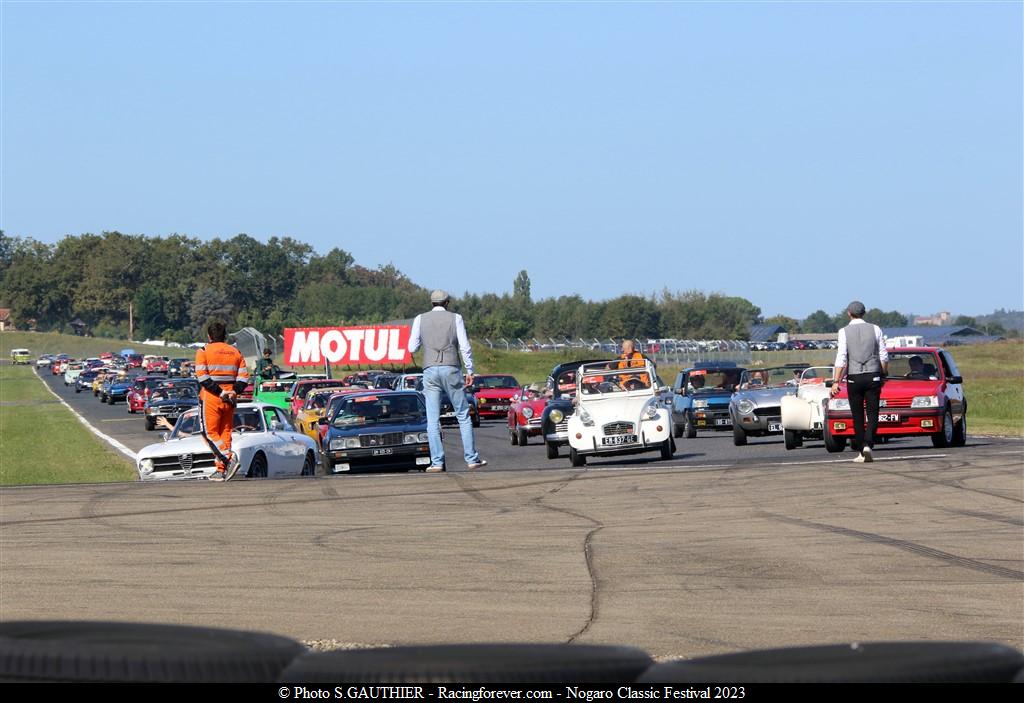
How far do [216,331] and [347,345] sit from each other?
71.3 meters

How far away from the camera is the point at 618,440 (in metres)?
19.6

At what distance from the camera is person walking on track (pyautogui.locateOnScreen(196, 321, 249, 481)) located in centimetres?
1566

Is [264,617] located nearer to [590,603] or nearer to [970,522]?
[590,603]

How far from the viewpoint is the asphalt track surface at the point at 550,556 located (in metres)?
6.71

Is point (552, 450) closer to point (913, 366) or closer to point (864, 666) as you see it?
point (913, 366)

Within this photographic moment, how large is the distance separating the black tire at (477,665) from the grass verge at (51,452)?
17.3 metres

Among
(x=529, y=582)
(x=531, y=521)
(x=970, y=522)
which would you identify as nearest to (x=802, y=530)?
(x=970, y=522)

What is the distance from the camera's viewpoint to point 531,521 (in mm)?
10523

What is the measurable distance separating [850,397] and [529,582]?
31.1 feet

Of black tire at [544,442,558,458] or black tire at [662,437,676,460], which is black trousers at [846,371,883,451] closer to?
black tire at [662,437,676,460]

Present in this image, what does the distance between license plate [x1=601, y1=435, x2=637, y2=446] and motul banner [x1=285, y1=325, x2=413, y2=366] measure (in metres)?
66.2

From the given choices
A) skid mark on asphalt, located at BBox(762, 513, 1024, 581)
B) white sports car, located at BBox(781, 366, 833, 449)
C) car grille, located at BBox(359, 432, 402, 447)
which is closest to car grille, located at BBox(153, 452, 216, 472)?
car grille, located at BBox(359, 432, 402, 447)

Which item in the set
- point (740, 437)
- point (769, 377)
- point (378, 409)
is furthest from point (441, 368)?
point (769, 377)

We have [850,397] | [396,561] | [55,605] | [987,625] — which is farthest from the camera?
[850,397]
